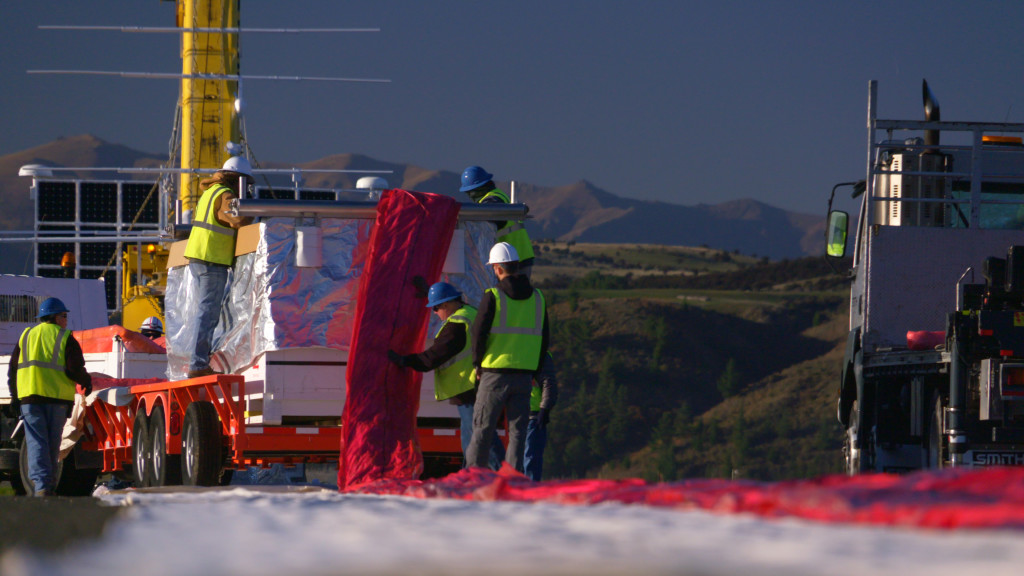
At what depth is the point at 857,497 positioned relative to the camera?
5199mm

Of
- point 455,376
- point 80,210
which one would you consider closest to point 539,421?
point 455,376

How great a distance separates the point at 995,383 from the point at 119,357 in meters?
9.81

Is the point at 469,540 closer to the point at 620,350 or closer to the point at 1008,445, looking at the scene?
the point at 1008,445

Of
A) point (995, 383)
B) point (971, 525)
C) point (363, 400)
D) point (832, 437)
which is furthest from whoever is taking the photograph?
point (832, 437)

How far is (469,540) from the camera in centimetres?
475

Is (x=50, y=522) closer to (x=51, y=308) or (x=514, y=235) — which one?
(x=514, y=235)

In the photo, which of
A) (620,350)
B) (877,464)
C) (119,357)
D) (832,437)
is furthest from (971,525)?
(620,350)

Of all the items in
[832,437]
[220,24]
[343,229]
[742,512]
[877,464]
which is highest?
[220,24]

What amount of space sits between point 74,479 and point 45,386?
2.63m

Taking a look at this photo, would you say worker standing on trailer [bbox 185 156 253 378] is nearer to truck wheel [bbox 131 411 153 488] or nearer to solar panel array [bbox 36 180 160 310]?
truck wheel [bbox 131 411 153 488]

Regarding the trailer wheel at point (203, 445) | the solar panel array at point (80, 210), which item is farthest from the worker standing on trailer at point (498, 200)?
the solar panel array at point (80, 210)

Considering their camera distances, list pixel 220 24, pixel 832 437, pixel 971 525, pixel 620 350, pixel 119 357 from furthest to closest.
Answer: pixel 620 350, pixel 832 437, pixel 220 24, pixel 119 357, pixel 971 525

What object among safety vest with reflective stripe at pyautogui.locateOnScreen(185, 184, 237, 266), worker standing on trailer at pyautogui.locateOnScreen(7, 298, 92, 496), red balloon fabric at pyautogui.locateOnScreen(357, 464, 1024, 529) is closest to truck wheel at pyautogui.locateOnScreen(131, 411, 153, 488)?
worker standing on trailer at pyautogui.locateOnScreen(7, 298, 92, 496)

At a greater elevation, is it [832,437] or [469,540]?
[469,540]
